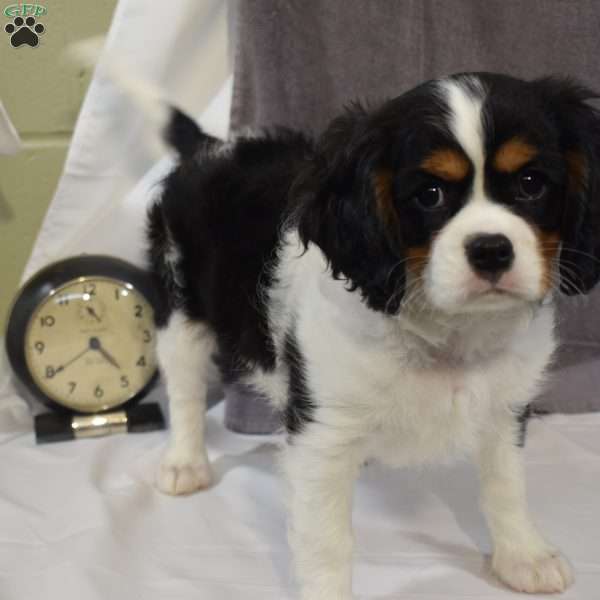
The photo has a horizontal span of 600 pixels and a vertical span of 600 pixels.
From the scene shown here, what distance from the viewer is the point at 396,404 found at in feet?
4.64

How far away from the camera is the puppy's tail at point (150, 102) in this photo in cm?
204

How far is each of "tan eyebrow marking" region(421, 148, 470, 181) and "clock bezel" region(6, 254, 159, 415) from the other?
107 centimetres

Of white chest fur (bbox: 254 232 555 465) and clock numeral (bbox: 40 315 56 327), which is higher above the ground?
white chest fur (bbox: 254 232 555 465)

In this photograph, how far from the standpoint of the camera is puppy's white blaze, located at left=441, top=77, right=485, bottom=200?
3.98 feet

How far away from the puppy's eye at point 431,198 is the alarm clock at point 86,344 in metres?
1.06

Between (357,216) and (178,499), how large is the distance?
0.89 meters

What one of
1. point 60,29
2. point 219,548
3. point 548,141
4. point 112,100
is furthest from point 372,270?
point 60,29

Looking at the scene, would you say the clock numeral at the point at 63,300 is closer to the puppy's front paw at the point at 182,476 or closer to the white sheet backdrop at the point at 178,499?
the white sheet backdrop at the point at 178,499

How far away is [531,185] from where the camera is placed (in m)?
1.25

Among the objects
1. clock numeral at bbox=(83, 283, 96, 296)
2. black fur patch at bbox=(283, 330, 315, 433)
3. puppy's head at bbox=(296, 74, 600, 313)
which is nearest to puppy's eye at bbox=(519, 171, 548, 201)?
puppy's head at bbox=(296, 74, 600, 313)

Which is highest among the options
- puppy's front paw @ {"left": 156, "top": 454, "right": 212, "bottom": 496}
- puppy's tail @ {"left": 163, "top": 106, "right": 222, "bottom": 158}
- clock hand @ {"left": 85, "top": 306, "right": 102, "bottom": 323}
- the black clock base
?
puppy's tail @ {"left": 163, "top": 106, "right": 222, "bottom": 158}

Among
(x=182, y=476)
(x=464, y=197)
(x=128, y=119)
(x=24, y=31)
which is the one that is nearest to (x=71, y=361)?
(x=182, y=476)

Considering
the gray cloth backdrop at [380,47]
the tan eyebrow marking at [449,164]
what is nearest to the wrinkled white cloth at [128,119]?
the gray cloth backdrop at [380,47]

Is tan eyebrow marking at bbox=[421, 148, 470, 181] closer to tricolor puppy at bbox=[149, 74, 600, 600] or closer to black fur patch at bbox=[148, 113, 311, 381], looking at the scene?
tricolor puppy at bbox=[149, 74, 600, 600]
